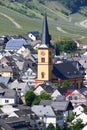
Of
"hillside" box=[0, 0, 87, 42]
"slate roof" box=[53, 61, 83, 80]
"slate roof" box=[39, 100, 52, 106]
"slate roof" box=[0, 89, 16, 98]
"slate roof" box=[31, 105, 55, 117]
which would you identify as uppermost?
"hillside" box=[0, 0, 87, 42]

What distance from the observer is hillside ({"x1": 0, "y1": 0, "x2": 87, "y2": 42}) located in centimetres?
14762

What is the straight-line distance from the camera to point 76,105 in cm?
6825

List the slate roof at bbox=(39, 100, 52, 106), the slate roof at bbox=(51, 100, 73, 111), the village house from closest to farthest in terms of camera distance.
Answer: the slate roof at bbox=(51, 100, 73, 111), the slate roof at bbox=(39, 100, 52, 106), the village house

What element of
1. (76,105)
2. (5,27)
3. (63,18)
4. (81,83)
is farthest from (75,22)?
(76,105)

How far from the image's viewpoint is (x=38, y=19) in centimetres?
16475

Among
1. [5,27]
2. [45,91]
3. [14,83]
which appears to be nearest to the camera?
[45,91]

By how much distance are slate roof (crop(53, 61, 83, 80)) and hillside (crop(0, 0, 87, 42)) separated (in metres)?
50.2

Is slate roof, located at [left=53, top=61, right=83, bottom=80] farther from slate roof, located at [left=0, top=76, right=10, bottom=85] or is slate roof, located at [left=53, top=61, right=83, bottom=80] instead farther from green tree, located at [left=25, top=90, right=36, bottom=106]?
green tree, located at [left=25, top=90, right=36, bottom=106]

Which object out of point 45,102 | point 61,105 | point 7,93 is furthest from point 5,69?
point 61,105

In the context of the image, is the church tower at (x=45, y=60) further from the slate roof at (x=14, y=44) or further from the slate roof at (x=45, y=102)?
the slate roof at (x=14, y=44)

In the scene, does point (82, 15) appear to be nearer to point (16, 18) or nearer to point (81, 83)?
point (16, 18)

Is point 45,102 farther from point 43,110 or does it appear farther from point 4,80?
point 4,80

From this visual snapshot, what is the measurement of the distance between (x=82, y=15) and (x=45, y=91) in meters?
114

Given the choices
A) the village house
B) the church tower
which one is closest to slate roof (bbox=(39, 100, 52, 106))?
the village house
